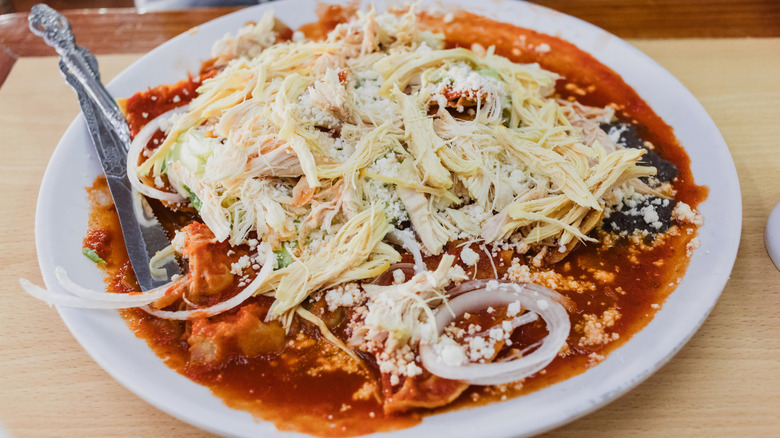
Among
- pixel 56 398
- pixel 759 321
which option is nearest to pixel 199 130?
pixel 56 398

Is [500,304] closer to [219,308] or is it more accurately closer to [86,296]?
[219,308]

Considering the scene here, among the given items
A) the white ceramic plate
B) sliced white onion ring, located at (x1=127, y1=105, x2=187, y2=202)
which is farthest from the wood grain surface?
sliced white onion ring, located at (x1=127, y1=105, x2=187, y2=202)

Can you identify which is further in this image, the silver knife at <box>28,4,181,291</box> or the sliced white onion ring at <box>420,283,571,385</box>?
the silver knife at <box>28,4,181,291</box>

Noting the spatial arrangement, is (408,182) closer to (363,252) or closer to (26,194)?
(363,252)

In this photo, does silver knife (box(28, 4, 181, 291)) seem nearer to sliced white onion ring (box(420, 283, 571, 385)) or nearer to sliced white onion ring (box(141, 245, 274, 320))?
sliced white onion ring (box(141, 245, 274, 320))

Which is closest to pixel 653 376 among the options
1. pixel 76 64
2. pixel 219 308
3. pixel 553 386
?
pixel 553 386

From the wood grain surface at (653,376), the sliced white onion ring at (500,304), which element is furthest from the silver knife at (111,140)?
the sliced white onion ring at (500,304)
